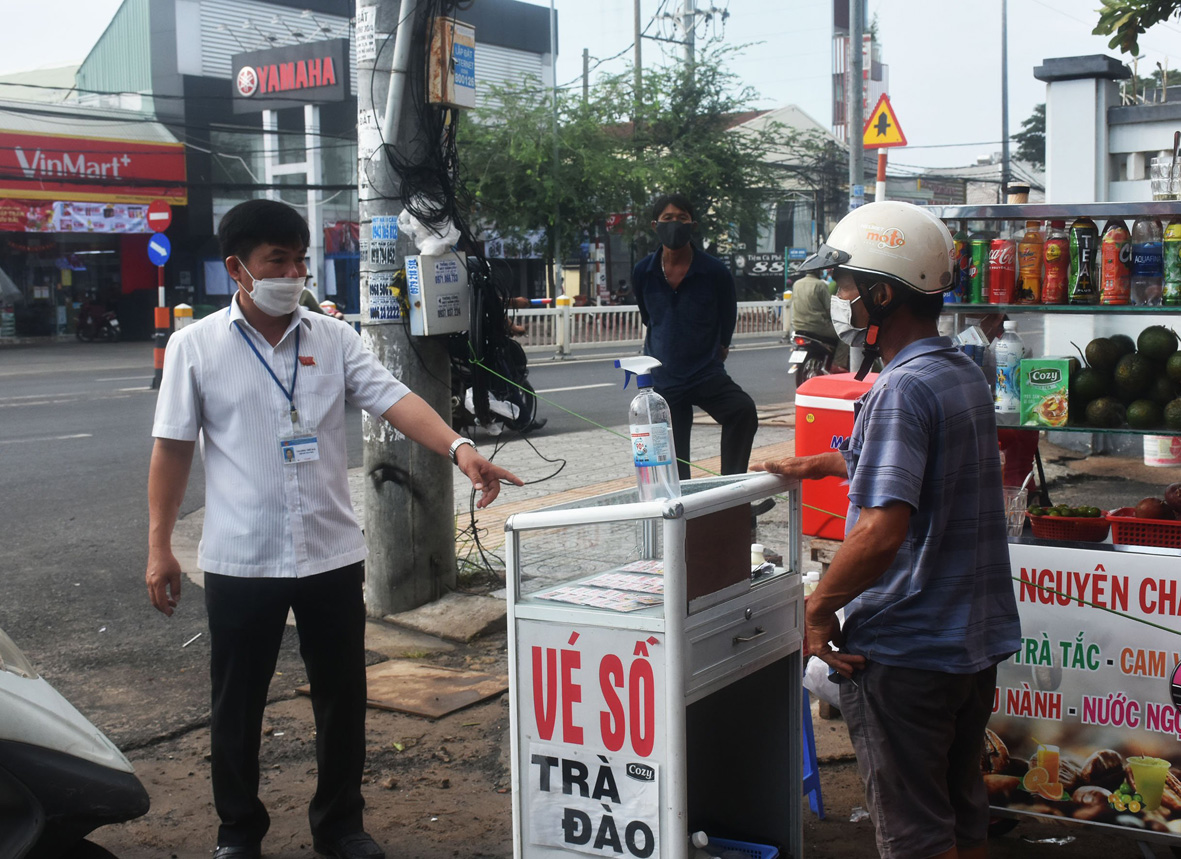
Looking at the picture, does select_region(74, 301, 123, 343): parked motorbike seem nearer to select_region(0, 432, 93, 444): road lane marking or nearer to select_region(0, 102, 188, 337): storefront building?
select_region(0, 102, 188, 337): storefront building

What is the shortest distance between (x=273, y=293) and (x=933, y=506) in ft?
6.30

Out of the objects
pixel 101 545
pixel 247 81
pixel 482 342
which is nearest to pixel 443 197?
pixel 482 342

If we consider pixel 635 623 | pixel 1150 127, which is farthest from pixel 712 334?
pixel 1150 127

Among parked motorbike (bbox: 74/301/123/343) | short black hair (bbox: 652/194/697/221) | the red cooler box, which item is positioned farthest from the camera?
parked motorbike (bbox: 74/301/123/343)

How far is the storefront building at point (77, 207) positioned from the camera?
27.5 m

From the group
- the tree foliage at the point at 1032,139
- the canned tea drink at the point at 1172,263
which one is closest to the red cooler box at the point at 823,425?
the canned tea drink at the point at 1172,263

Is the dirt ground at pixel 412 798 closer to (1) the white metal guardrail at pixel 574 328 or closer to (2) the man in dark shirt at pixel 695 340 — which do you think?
(2) the man in dark shirt at pixel 695 340

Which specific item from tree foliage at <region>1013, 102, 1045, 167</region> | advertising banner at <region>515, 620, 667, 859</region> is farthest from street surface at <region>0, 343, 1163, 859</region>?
tree foliage at <region>1013, 102, 1045, 167</region>

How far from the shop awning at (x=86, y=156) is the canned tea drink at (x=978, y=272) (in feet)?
87.5

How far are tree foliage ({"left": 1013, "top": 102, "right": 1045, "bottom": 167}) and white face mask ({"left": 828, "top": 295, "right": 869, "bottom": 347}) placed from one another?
211 feet

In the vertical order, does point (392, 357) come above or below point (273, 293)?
below

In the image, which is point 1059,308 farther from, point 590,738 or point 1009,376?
point 590,738

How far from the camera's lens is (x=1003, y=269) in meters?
3.77

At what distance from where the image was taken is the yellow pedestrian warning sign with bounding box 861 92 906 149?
11555 mm
